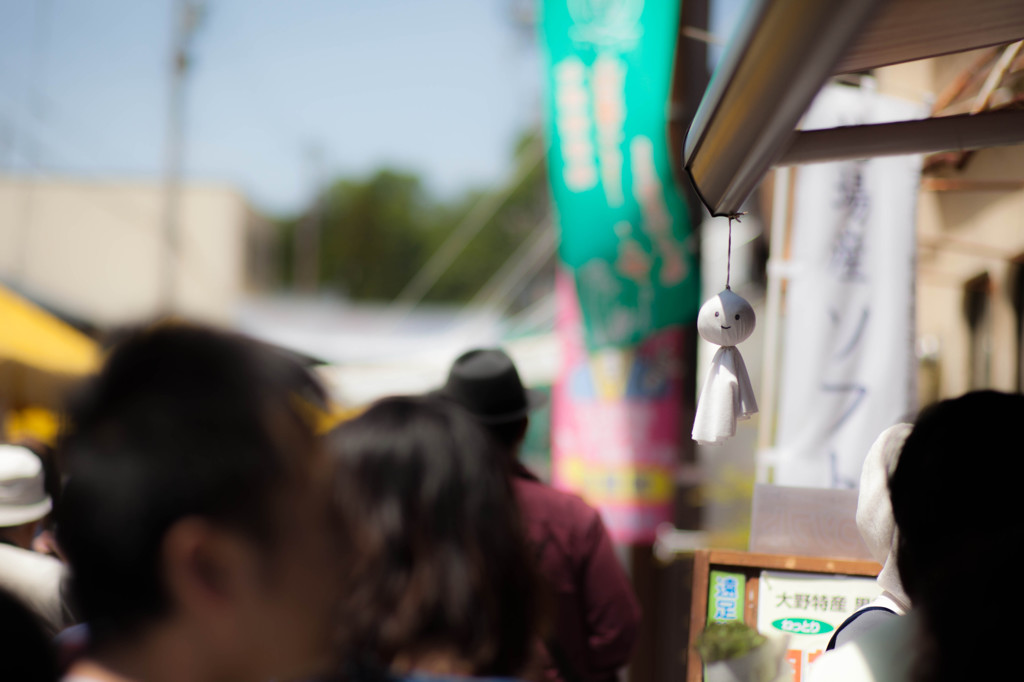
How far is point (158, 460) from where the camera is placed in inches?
37.0

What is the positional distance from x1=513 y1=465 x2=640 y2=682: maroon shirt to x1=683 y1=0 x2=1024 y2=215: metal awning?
125 cm

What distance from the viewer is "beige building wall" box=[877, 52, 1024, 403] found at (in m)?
4.09

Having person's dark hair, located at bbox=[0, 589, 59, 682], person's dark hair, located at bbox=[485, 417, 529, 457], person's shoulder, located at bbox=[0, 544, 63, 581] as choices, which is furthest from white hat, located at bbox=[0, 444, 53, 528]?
person's dark hair, located at bbox=[0, 589, 59, 682]

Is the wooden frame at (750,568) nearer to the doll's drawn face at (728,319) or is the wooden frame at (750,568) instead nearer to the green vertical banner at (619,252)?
the doll's drawn face at (728,319)

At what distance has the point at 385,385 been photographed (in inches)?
457

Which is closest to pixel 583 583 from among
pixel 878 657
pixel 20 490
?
pixel 878 657

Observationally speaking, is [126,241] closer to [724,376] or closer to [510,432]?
[510,432]

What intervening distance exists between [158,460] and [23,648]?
0.32 m

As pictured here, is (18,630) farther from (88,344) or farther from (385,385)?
(385,385)

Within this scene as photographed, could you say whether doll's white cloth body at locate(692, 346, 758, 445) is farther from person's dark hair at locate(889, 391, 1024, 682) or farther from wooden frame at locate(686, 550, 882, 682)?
person's dark hair at locate(889, 391, 1024, 682)

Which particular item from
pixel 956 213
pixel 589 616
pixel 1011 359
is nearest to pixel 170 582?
pixel 589 616

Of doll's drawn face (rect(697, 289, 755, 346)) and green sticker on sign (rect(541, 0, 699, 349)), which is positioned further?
green sticker on sign (rect(541, 0, 699, 349))

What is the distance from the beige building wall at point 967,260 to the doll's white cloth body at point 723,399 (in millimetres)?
1661

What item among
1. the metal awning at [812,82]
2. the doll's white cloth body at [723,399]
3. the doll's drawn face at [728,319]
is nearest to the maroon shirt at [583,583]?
the doll's white cloth body at [723,399]
